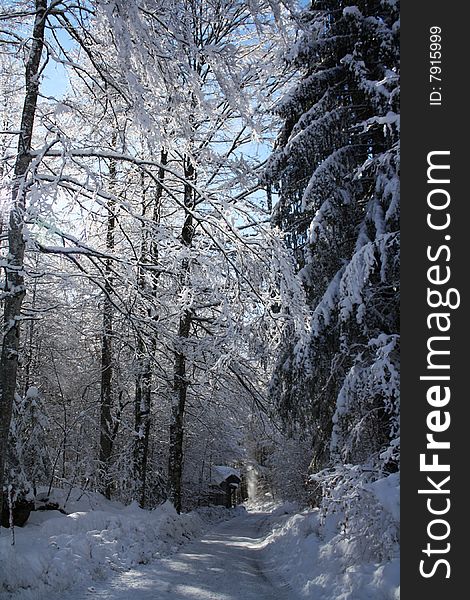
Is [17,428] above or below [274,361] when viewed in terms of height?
below

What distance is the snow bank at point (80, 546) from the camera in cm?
560

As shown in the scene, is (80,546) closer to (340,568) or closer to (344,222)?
(340,568)

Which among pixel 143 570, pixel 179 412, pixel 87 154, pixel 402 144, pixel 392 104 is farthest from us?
pixel 179 412

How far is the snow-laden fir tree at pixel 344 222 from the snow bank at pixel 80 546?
11.9ft

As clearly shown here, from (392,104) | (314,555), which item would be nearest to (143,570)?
(314,555)

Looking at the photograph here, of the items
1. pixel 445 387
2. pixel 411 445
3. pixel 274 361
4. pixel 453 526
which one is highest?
pixel 274 361

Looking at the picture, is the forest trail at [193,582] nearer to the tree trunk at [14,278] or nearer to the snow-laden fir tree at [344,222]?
the tree trunk at [14,278]

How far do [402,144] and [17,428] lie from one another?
10092 mm

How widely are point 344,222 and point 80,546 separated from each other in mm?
6945

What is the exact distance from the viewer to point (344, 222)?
32.0ft

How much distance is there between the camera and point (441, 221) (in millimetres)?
4141

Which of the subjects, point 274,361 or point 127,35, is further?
point 274,361

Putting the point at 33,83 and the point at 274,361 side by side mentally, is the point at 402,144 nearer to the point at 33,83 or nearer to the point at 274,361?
the point at 33,83

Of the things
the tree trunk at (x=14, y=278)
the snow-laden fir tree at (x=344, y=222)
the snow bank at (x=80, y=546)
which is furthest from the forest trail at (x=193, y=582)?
the snow-laden fir tree at (x=344, y=222)
